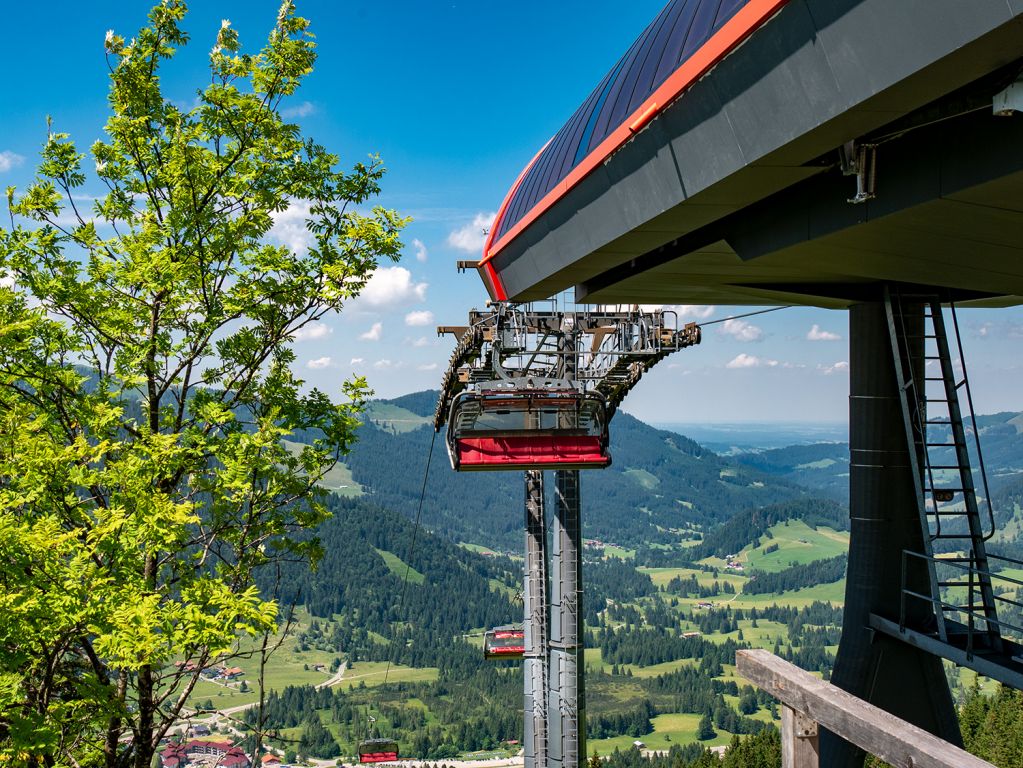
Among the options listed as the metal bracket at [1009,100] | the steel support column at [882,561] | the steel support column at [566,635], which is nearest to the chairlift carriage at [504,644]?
the steel support column at [566,635]

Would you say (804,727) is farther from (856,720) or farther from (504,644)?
(504,644)

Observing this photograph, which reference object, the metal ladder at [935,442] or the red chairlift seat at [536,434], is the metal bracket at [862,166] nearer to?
the metal ladder at [935,442]

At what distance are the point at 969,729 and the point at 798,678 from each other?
60.4 meters

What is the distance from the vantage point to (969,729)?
54969 millimetres

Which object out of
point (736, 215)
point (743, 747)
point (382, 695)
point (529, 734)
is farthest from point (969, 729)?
point (382, 695)

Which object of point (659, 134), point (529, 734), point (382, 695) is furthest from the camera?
point (382, 695)

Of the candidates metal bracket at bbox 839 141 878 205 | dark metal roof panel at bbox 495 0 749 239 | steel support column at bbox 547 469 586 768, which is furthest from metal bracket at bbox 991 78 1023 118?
steel support column at bbox 547 469 586 768

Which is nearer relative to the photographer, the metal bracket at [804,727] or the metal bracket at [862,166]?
the metal bracket at [804,727]

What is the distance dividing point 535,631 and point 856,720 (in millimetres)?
17884

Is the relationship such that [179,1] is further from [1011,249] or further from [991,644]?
[991,644]

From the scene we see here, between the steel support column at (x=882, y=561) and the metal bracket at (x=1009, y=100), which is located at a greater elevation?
the metal bracket at (x=1009, y=100)

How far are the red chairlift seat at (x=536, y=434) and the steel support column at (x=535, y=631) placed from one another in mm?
7030

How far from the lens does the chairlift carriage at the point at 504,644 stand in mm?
24688

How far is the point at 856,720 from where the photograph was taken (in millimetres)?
4441
